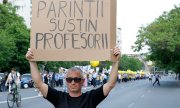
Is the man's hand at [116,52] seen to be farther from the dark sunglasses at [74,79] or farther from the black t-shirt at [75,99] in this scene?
the dark sunglasses at [74,79]

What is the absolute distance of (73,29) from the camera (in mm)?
5516

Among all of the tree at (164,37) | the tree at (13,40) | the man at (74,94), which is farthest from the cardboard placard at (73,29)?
the tree at (164,37)

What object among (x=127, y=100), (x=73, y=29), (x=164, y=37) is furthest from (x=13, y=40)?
(x=73, y=29)

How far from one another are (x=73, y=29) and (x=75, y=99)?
35.7 inches

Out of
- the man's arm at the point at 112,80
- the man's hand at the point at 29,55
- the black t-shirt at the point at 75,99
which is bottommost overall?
the black t-shirt at the point at 75,99

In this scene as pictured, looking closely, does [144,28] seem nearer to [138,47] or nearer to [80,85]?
[138,47]

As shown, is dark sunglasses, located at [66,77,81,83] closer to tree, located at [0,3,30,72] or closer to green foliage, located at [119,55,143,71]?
tree, located at [0,3,30,72]

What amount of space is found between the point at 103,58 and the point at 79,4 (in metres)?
0.69

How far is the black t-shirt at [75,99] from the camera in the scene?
4.97 meters

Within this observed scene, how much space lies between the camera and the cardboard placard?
5.41 m

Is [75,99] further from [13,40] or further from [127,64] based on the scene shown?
[127,64]

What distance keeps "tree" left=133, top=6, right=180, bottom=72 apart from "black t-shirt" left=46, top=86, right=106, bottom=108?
52903 millimetres

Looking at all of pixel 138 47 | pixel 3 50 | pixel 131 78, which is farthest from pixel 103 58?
pixel 131 78

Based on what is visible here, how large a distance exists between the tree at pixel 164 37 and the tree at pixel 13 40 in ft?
48.2
